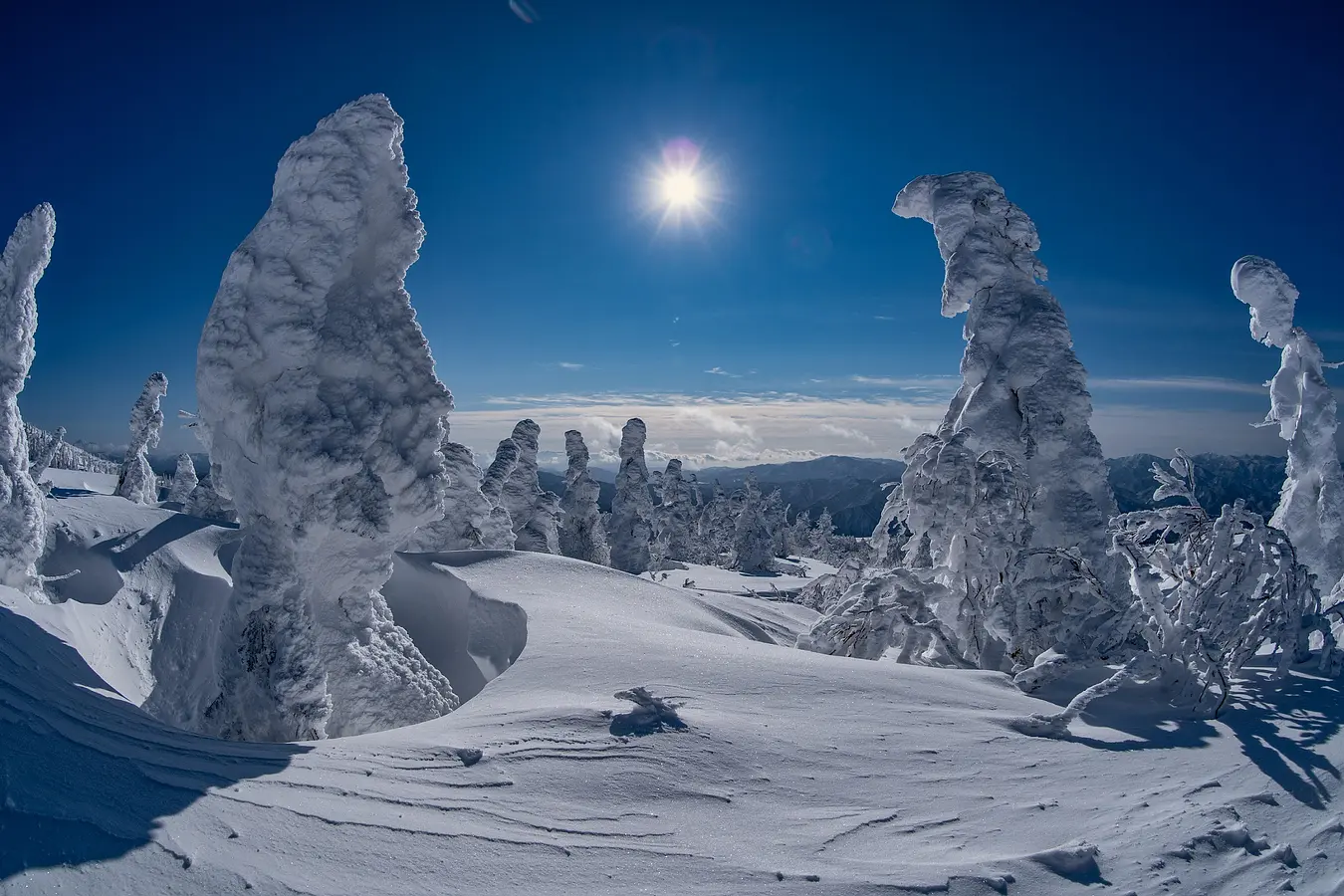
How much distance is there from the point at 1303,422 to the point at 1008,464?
881 cm

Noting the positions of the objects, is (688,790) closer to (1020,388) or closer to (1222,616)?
(1222,616)

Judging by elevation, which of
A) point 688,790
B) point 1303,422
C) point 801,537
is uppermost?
point 1303,422

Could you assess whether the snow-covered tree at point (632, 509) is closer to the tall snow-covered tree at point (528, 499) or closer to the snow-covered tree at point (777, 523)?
the tall snow-covered tree at point (528, 499)

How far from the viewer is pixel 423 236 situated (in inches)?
323

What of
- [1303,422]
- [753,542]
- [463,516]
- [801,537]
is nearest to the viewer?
[1303,422]

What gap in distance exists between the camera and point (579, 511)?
34.8m

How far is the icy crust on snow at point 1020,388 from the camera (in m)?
11.5

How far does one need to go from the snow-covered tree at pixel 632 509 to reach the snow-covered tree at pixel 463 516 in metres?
11.5

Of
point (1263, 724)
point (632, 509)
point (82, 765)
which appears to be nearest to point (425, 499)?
point (82, 765)

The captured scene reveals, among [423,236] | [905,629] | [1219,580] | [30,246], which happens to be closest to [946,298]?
[905,629]

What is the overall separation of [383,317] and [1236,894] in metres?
8.80

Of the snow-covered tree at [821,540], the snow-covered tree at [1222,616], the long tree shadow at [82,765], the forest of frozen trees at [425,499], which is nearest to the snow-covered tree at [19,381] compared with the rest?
the forest of frozen trees at [425,499]

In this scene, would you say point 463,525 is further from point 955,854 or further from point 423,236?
point 955,854

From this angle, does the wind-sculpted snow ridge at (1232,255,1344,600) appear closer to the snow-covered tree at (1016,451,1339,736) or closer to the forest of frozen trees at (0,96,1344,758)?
the forest of frozen trees at (0,96,1344,758)
